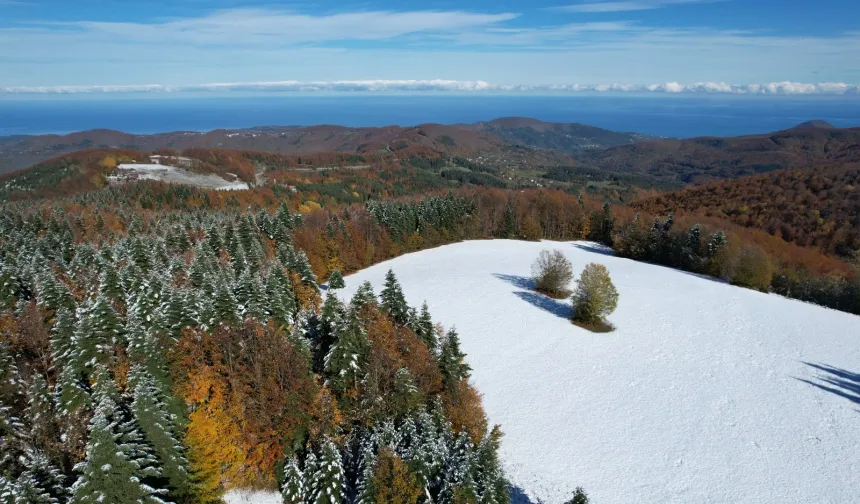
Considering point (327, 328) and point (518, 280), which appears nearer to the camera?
point (327, 328)

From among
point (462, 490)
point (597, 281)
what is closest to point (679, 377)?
point (597, 281)

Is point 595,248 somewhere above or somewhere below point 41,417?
below

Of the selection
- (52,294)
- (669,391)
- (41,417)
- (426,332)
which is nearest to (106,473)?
(41,417)

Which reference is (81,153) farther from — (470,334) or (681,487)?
(681,487)

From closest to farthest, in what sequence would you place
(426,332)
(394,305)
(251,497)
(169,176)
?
1. (251,497)
2. (426,332)
3. (394,305)
4. (169,176)

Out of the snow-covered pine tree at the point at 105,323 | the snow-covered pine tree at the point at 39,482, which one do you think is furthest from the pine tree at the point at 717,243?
the snow-covered pine tree at the point at 39,482

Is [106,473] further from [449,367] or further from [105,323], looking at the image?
[449,367]
